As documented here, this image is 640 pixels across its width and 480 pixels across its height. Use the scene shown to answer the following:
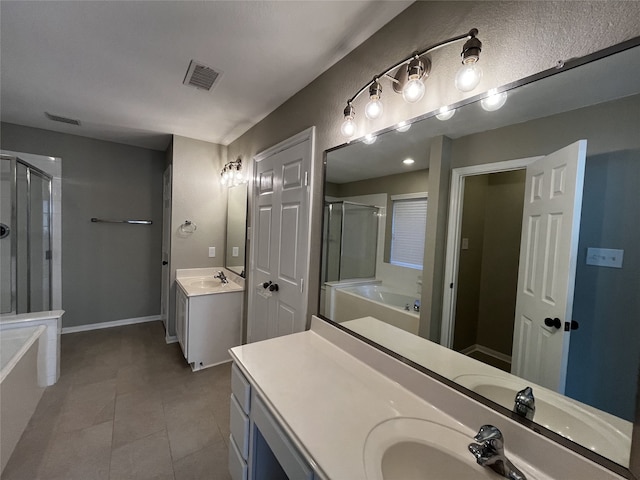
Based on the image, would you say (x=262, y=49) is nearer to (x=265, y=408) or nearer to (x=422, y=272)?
(x=422, y=272)

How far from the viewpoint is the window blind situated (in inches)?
44.1

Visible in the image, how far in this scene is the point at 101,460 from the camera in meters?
1.53

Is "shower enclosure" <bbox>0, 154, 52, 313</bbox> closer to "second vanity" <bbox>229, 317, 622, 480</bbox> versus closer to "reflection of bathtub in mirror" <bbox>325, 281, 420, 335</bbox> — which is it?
"second vanity" <bbox>229, 317, 622, 480</bbox>

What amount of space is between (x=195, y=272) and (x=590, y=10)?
136 inches

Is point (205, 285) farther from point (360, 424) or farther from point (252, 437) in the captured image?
point (360, 424)

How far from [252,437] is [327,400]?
477 mm

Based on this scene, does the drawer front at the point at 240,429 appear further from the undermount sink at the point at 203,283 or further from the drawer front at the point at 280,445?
the undermount sink at the point at 203,283

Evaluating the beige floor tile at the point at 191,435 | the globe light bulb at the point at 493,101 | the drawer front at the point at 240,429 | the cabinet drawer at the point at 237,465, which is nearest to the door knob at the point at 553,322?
the globe light bulb at the point at 493,101

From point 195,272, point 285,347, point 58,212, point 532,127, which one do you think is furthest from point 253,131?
point 58,212

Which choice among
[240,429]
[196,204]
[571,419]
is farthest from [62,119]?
[571,419]

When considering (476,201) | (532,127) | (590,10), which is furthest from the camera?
(476,201)

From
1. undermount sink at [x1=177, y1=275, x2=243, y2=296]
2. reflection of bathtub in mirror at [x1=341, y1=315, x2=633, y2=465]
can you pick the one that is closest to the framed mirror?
undermount sink at [x1=177, y1=275, x2=243, y2=296]

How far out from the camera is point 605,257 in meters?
0.67

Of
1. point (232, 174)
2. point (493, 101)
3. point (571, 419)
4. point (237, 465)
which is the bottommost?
point (237, 465)
